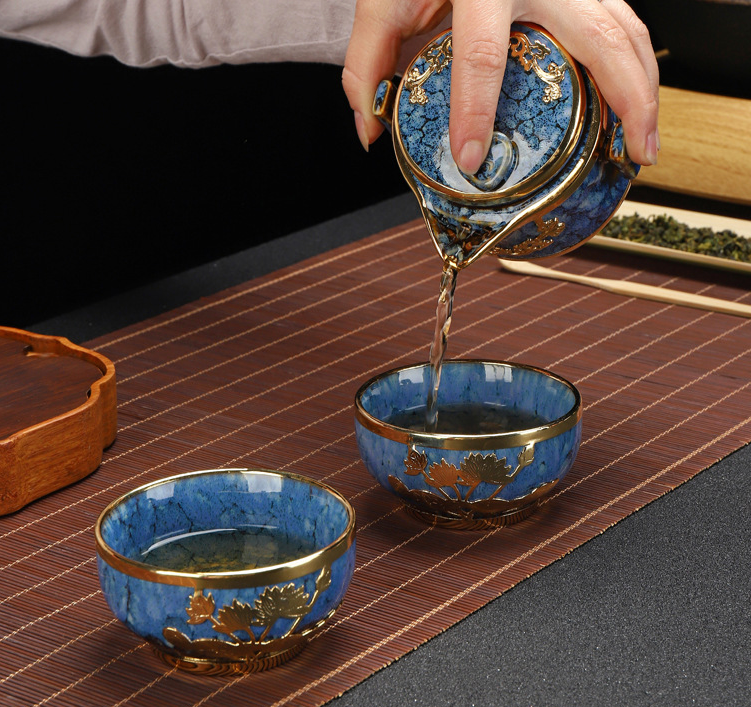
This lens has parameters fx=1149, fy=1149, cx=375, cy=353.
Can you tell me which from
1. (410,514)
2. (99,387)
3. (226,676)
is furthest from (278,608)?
(99,387)

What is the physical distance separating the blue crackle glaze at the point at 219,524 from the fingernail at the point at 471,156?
8.8 inches

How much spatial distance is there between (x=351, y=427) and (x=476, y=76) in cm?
37

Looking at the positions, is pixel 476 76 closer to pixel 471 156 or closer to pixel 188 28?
pixel 471 156

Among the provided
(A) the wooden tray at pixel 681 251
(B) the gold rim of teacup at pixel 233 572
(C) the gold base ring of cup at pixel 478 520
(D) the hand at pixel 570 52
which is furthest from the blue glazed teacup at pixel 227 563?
(A) the wooden tray at pixel 681 251

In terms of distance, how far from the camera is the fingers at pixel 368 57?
2.88 feet

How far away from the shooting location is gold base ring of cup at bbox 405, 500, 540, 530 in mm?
808

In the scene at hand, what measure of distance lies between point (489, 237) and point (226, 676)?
33 centimetres

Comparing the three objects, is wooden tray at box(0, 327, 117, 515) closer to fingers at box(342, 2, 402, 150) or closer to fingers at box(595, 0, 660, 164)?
fingers at box(342, 2, 402, 150)

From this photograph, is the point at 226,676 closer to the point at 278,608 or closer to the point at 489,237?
the point at 278,608

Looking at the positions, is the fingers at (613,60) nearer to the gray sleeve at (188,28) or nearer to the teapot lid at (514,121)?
the teapot lid at (514,121)

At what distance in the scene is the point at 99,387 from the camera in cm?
91

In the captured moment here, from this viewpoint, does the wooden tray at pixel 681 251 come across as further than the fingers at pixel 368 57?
Yes

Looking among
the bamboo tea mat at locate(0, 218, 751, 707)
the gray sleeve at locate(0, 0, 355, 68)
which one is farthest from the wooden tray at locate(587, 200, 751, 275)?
the gray sleeve at locate(0, 0, 355, 68)

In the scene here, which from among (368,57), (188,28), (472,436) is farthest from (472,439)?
(188,28)
